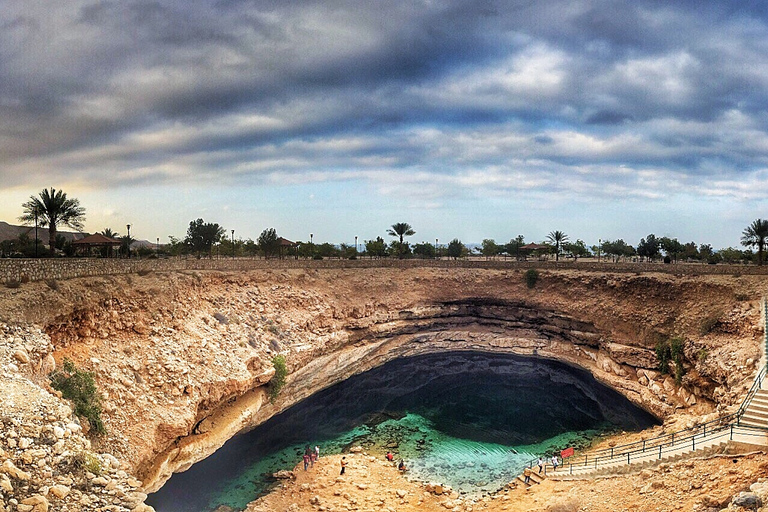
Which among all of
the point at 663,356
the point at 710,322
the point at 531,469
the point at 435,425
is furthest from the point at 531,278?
the point at 531,469

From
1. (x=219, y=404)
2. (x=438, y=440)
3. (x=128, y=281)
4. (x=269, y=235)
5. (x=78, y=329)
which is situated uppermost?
(x=269, y=235)

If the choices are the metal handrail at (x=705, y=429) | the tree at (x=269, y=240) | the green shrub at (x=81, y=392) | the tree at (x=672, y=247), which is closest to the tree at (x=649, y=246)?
the tree at (x=672, y=247)

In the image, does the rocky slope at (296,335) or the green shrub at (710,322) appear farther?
the green shrub at (710,322)

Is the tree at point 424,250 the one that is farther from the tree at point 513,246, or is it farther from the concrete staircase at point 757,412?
the concrete staircase at point 757,412

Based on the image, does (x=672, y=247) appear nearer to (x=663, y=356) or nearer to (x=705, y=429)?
(x=663, y=356)

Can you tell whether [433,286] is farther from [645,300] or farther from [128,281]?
[128,281]

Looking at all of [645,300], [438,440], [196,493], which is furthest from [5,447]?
[645,300]
